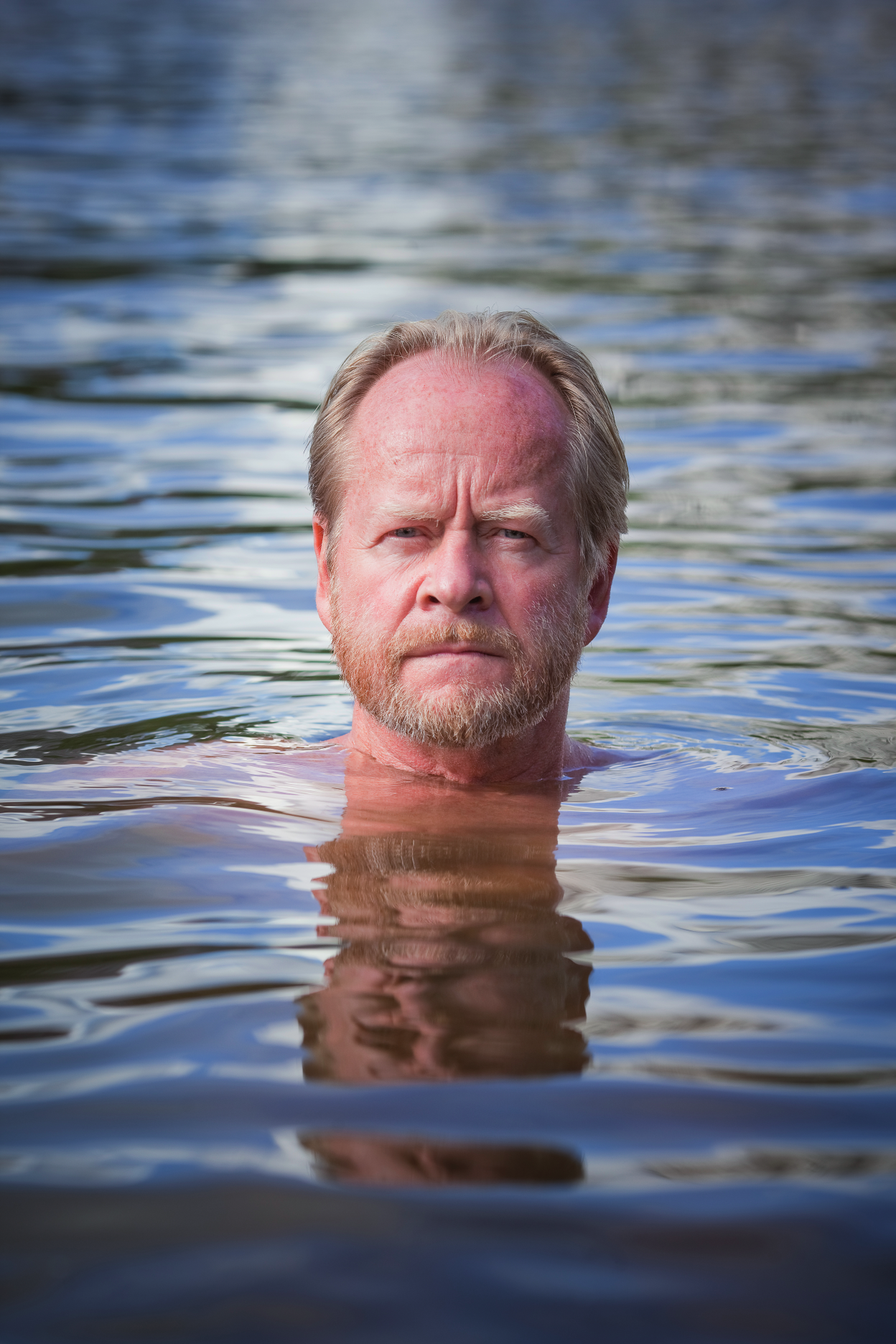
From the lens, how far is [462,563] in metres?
3.78

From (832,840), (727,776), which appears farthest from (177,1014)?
(727,776)

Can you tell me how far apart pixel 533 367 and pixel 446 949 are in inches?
74.2

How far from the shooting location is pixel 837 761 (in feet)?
14.5

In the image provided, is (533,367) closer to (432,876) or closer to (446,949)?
(432,876)

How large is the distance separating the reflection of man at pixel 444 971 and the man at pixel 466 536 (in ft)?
0.95

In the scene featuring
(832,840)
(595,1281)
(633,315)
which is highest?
(633,315)

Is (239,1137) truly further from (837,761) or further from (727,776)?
(837,761)

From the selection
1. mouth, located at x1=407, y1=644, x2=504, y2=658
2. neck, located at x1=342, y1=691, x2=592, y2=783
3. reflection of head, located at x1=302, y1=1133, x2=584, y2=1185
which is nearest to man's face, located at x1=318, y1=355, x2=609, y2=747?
mouth, located at x1=407, y1=644, x2=504, y2=658

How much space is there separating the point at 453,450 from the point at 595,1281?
7.82ft

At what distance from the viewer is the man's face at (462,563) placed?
3820 millimetres

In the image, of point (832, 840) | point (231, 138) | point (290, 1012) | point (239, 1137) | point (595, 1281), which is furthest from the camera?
point (231, 138)

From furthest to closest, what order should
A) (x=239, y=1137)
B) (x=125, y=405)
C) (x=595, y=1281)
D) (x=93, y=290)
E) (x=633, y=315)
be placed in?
(x=93, y=290)
(x=633, y=315)
(x=125, y=405)
(x=239, y=1137)
(x=595, y=1281)

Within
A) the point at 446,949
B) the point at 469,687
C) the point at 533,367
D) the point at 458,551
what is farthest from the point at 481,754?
the point at 446,949

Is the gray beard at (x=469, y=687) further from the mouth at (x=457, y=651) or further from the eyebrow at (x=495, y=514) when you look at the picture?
the eyebrow at (x=495, y=514)
